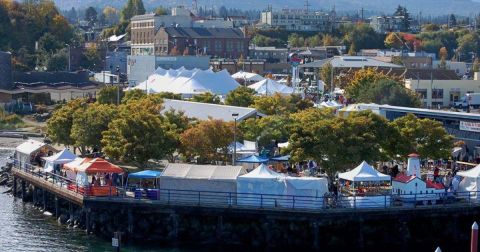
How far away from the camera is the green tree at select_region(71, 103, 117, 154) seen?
56812mm

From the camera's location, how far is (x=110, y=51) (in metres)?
150

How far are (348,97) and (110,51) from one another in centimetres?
6790

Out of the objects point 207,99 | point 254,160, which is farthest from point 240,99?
point 254,160

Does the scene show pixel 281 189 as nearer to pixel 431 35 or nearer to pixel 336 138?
pixel 336 138

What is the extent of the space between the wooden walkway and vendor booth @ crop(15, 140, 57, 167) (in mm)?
1006

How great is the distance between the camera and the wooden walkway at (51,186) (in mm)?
44812

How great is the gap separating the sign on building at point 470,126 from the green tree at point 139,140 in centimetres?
1654

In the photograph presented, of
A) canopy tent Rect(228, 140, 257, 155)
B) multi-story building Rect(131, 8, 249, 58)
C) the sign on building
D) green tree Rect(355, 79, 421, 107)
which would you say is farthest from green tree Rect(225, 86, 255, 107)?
multi-story building Rect(131, 8, 249, 58)

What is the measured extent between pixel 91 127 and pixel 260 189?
1671 cm

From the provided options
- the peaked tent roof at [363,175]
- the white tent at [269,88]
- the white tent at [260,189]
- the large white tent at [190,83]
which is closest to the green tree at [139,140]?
the white tent at [260,189]

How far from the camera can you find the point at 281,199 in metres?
42.3

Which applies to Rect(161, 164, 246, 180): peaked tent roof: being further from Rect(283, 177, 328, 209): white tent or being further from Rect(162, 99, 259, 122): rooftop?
Rect(162, 99, 259, 122): rooftop

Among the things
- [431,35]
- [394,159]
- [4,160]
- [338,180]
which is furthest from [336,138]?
[431,35]

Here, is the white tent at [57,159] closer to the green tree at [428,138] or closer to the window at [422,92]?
the green tree at [428,138]
